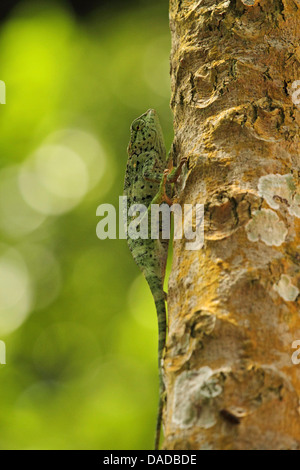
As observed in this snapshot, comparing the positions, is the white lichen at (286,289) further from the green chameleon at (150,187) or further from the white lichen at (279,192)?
the green chameleon at (150,187)

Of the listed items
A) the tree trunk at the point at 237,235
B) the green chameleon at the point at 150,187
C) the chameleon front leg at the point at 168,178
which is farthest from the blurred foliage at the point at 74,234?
the tree trunk at the point at 237,235

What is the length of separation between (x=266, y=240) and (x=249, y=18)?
884 mm

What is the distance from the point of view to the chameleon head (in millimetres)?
2986

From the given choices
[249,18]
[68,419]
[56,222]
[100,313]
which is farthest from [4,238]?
[249,18]

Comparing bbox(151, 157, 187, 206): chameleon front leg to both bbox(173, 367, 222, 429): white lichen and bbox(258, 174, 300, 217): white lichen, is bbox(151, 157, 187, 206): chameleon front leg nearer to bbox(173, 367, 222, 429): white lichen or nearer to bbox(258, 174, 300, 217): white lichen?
bbox(258, 174, 300, 217): white lichen

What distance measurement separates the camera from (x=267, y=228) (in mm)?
1502

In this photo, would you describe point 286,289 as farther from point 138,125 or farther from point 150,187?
point 138,125

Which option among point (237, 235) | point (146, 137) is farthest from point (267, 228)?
point (146, 137)

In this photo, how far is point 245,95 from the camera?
175 centimetres

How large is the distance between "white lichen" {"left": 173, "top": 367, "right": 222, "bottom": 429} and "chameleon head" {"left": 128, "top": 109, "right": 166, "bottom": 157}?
1827 mm

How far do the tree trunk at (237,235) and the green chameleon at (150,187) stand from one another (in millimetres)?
311

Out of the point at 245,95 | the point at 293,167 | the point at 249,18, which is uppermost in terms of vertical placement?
the point at 249,18

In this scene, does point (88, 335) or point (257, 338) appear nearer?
point (257, 338)

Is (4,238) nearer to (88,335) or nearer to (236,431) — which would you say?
(88,335)
